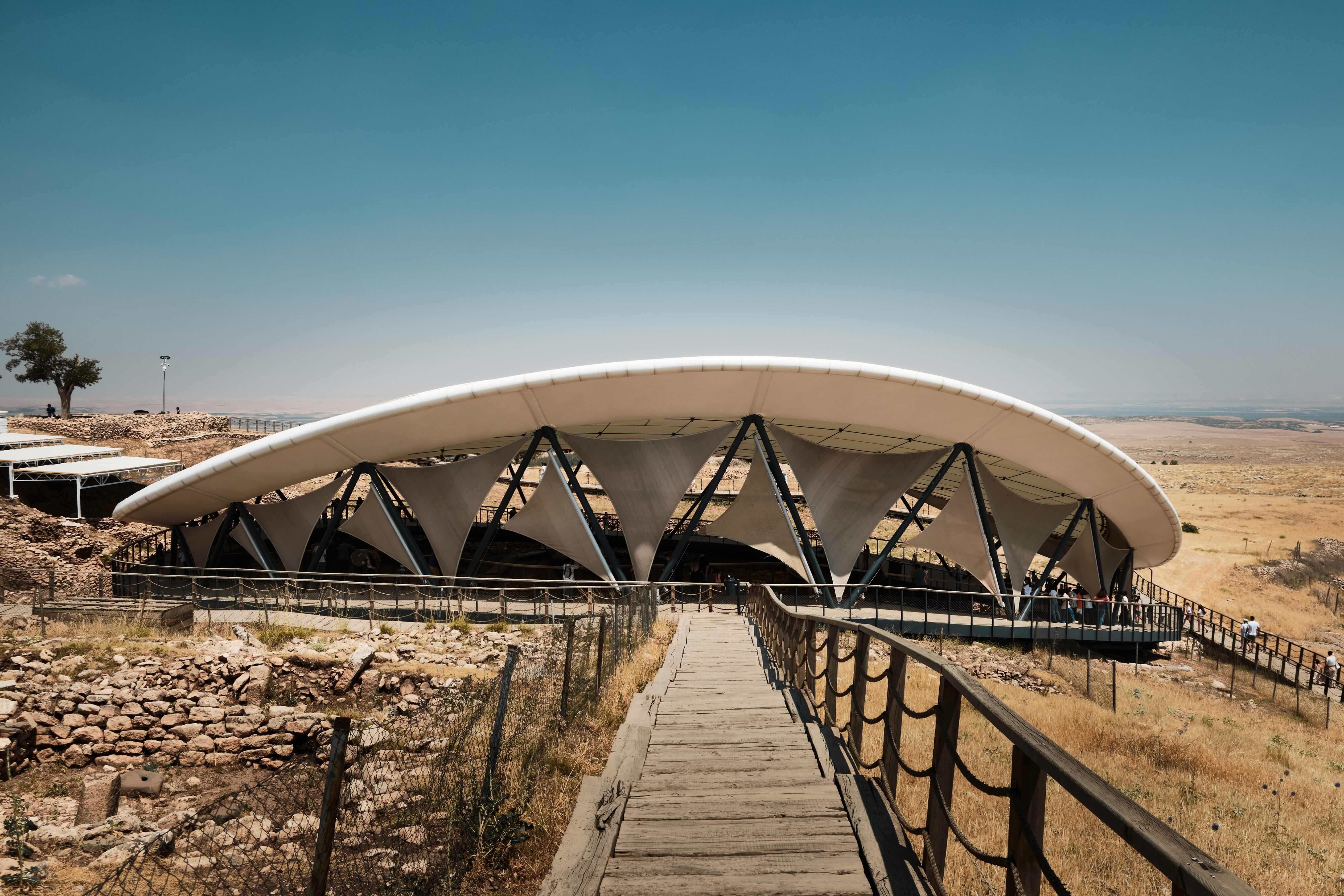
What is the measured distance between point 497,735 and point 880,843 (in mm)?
3022

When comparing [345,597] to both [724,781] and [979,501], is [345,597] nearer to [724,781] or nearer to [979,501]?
[724,781]

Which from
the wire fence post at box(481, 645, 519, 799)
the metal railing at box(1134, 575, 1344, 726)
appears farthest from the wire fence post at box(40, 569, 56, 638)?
the metal railing at box(1134, 575, 1344, 726)

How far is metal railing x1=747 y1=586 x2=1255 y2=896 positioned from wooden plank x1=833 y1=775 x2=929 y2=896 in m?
→ 0.08

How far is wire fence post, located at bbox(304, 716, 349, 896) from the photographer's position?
12.7 ft

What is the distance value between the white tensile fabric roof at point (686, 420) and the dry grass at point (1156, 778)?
20.5ft

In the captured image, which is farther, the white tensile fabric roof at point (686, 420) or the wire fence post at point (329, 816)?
the white tensile fabric roof at point (686, 420)

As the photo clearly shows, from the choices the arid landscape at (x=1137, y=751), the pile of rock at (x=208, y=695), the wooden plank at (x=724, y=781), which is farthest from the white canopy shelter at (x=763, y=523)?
the wooden plank at (x=724, y=781)

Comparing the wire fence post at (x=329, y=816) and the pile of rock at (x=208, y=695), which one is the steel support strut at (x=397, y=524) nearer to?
the pile of rock at (x=208, y=695)

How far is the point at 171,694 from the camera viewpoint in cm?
1109

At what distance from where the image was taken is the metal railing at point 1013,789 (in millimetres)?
1686

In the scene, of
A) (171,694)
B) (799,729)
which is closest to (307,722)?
(171,694)

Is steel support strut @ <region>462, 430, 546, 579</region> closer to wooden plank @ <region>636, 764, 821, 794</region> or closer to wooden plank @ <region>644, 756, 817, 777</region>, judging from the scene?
wooden plank @ <region>644, 756, 817, 777</region>

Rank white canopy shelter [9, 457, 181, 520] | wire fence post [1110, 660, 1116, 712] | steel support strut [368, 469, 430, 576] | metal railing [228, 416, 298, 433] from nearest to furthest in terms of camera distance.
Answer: wire fence post [1110, 660, 1116, 712] < steel support strut [368, 469, 430, 576] < white canopy shelter [9, 457, 181, 520] < metal railing [228, 416, 298, 433]

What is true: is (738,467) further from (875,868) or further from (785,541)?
(875,868)
